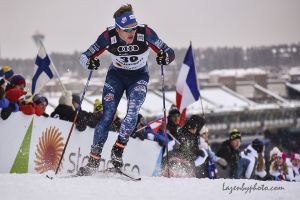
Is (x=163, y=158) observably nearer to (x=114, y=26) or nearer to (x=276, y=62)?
(x=114, y=26)

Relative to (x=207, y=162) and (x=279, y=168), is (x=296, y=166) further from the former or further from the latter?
(x=207, y=162)

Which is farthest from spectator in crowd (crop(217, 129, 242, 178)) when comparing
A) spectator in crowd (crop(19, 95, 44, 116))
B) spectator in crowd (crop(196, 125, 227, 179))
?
spectator in crowd (crop(19, 95, 44, 116))

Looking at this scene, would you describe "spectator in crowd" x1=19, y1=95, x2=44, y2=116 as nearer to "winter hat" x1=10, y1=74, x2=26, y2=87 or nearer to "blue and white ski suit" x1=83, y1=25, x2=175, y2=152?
"winter hat" x1=10, y1=74, x2=26, y2=87

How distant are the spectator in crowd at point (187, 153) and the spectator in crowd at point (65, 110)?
5.64ft

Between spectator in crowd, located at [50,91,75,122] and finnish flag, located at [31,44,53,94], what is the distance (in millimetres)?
2257

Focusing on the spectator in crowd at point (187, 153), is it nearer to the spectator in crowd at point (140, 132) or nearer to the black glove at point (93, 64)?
the spectator in crowd at point (140, 132)

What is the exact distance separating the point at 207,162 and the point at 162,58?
304cm

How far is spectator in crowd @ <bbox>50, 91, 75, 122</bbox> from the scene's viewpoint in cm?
791

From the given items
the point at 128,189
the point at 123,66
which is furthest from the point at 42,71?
the point at 128,189

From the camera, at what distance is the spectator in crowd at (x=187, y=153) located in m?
7.94

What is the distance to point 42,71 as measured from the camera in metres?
10.4

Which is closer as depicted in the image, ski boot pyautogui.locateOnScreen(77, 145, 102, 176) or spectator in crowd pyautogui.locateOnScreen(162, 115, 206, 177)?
ski boot pyautogui.locateOnScreen(77, 145, 102, 176)

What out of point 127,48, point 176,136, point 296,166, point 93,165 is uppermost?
point 127,48

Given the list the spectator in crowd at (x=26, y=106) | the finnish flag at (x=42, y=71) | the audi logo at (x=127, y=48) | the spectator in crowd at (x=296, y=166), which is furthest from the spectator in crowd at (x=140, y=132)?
the spectator in crowd at (x=296, y=166)
